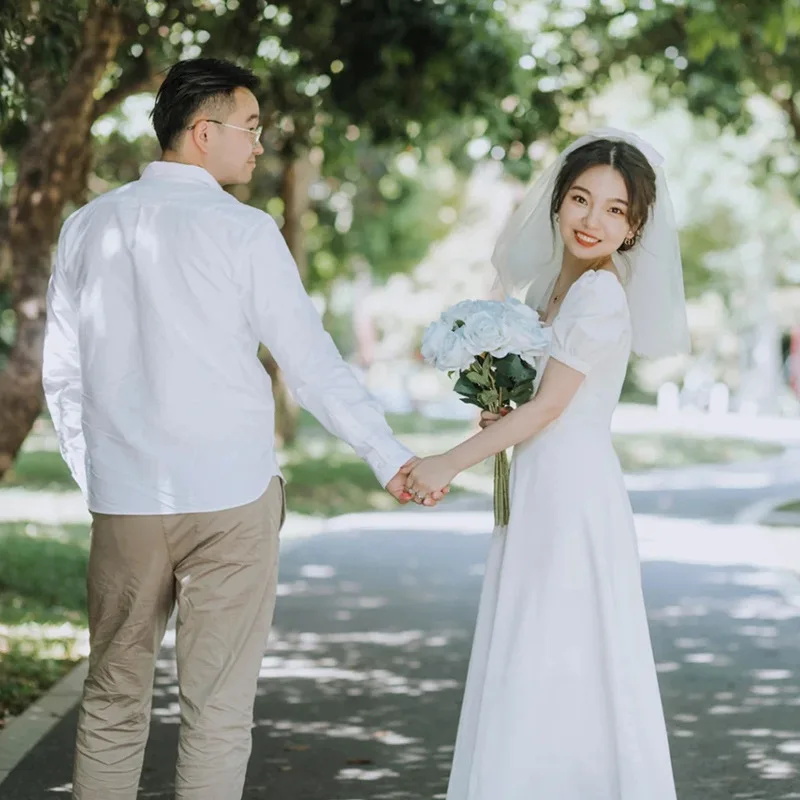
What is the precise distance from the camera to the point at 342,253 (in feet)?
85.5

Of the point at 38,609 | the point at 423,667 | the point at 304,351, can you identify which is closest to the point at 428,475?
the point at 304,351

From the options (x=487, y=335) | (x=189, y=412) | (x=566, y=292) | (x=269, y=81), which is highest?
(x=269, y=81)

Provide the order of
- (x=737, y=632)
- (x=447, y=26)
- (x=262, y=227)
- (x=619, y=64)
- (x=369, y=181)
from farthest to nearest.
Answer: (x=369, y=181), (x=619, y=64), (x=447, y=26), (x=737, y=632), (x=262, y=227)

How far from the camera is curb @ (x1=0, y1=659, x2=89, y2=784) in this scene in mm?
6152

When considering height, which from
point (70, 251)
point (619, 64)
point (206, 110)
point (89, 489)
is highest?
point (619, 64)

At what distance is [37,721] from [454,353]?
10.4 feet

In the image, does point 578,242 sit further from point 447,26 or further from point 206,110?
point 447,26

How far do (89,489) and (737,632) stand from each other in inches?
236

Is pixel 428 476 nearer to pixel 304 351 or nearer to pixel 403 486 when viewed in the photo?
pixel 403 486

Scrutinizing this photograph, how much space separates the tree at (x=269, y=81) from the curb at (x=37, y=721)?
3.29m

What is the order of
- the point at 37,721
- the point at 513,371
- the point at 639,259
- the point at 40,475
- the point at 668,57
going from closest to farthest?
the point at 513,371 < the point at 639,259 < the point at 37,721 < the point at 668,57 < the point at 40,475

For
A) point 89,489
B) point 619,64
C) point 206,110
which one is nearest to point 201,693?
point 89,489

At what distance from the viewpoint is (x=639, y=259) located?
15.7 ft

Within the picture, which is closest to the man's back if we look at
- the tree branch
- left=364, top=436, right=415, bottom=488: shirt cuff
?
left=364, top=436, right=415, bottom=488: shirt cuff
